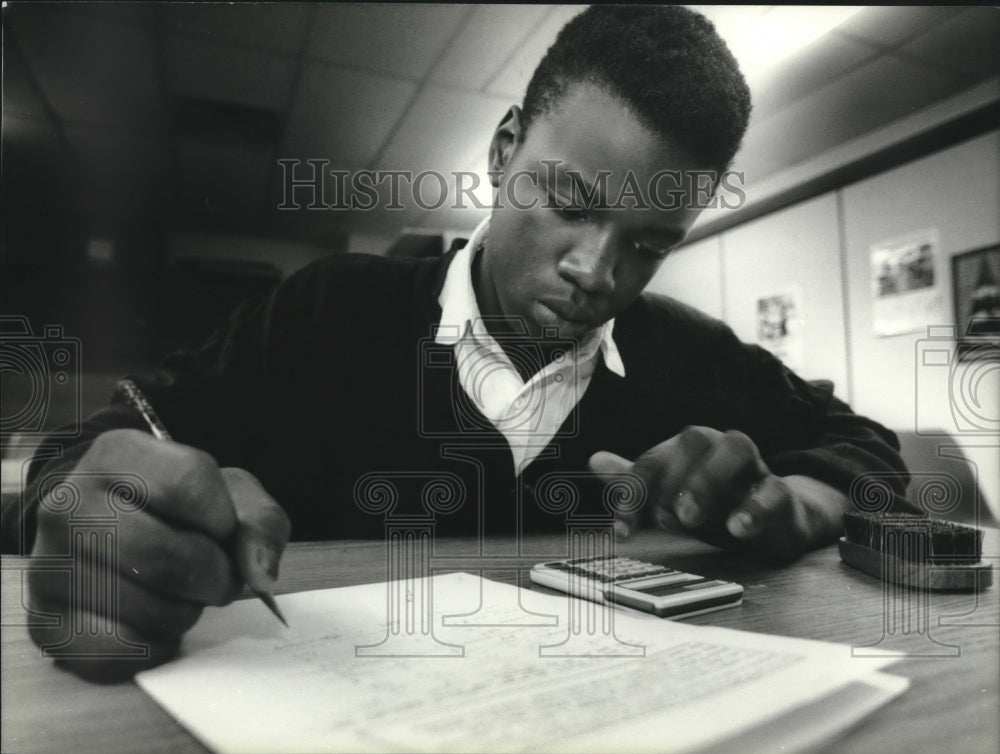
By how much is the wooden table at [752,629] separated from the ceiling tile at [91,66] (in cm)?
44

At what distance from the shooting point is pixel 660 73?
0.66 m

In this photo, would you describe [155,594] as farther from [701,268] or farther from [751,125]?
[751,125]

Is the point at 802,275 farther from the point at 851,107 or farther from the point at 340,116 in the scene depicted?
the point at 340,116

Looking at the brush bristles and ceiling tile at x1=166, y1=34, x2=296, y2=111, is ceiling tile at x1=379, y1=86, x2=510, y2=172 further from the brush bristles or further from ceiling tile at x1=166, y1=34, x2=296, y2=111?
the brush bristles

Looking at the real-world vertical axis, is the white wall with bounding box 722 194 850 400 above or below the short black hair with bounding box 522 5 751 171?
below

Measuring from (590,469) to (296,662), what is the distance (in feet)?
1.06

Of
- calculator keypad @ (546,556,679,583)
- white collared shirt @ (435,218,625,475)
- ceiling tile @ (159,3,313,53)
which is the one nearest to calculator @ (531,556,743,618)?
calculator keypad @ (546,556,679,583)

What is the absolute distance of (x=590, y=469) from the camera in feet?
2.28

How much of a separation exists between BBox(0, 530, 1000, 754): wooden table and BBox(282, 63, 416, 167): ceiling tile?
15.6 inches

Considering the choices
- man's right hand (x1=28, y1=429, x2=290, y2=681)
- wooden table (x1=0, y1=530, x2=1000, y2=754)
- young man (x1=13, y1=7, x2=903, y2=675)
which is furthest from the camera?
young man (x1=13, y1=7, x2=903, y2=675)

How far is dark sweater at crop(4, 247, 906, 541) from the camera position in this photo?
668 mm

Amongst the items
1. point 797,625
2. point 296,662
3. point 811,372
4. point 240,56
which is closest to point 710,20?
point 811,372

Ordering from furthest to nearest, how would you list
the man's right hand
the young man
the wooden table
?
the young man → the man's right hand → the wooden table

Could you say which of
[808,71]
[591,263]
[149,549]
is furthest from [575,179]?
[149,549]
